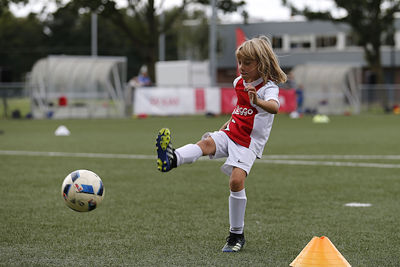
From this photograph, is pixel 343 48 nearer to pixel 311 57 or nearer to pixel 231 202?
pixel 311 57

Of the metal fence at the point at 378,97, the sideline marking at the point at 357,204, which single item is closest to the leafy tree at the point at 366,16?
the metal fence at the point at 378,97

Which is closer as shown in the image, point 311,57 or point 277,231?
point 277,231

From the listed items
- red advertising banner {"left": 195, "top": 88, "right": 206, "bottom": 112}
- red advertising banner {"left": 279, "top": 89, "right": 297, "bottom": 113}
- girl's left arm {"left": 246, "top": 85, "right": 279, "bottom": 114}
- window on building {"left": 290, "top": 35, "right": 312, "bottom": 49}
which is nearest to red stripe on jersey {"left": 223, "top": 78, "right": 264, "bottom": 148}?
girl's left arm {"left": 246, "top": 85, "right": 279, "bottom": 114}

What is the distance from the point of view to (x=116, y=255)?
209 inches

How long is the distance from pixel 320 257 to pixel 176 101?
27.5 m

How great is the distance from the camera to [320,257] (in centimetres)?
473

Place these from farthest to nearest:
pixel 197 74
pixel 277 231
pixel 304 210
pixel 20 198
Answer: pixel 197 74 < pixel 20 198 < pixel 304 210 < pixel 277 231

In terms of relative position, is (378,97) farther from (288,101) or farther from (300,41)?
(300,41)

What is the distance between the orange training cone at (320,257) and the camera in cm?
470

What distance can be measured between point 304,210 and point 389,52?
66695mm

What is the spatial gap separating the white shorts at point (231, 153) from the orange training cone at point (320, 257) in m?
0.99

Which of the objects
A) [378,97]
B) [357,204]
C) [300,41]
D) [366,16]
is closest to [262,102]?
[357,204]

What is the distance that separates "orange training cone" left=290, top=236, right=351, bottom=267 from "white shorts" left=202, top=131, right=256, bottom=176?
3.25 ft

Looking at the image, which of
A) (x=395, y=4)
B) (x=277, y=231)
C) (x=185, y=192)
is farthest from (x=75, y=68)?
(x=277, y=231)
